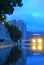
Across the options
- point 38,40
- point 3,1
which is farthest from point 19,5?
point 38,40

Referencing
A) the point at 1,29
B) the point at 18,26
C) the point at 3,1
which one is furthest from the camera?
the point at 18,26

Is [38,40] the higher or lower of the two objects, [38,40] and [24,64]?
the higher

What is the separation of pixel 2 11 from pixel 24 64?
34381 mm

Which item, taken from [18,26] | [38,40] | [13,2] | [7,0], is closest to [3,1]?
[7,0]

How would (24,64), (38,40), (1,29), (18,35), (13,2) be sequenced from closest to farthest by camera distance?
(24,64) < (38,40) < (13,2) < (1,29) < (18,35)

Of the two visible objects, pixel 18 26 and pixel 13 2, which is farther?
pixel 18 26

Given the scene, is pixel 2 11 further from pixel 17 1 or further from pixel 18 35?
pixel 18 35

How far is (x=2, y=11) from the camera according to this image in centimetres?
4728

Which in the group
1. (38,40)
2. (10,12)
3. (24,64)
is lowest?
(24,64)

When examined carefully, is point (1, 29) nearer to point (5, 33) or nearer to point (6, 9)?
point (5, 33)

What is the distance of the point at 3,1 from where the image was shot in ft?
141

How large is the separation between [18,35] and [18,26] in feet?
54.8

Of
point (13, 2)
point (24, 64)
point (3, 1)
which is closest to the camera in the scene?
point (24, 64)

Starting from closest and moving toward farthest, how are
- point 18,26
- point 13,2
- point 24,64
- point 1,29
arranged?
point 24,64 → point 13,2 → point 1,29 → point 18,26
